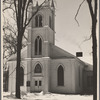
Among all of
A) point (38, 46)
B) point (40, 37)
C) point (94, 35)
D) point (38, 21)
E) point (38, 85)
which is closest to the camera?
point (94, 35)

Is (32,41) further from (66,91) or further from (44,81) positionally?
(66,91)

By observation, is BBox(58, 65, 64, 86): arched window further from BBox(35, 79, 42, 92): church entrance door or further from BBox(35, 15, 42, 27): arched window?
BBox(35, 15, 42, 27): arched window

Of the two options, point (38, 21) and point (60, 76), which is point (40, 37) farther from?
point (60, 76)

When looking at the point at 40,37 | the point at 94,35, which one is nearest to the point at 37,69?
the point at 40,37

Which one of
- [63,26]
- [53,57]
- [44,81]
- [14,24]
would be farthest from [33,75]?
[63,26]

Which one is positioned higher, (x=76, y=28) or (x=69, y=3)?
(x=69, y=3)

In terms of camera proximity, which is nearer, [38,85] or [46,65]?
[38,85]

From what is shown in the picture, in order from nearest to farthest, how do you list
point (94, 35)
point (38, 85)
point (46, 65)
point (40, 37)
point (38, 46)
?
1. point (94, 35)
2. point (38, 85)
3. point (46, 65)
4. point (38, 46)
5. point (40, 37)

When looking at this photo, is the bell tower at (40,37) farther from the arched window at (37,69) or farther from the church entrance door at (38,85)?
the church entrance door at (38,85)

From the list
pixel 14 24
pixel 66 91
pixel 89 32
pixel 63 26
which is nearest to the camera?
pixel 89 32

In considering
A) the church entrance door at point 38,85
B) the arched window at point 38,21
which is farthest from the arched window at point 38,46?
the church entrance door at point 38,85

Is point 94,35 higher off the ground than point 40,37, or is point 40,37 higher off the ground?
point 40,37

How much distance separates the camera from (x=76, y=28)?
10.5m

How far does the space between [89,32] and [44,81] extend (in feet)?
59.1
